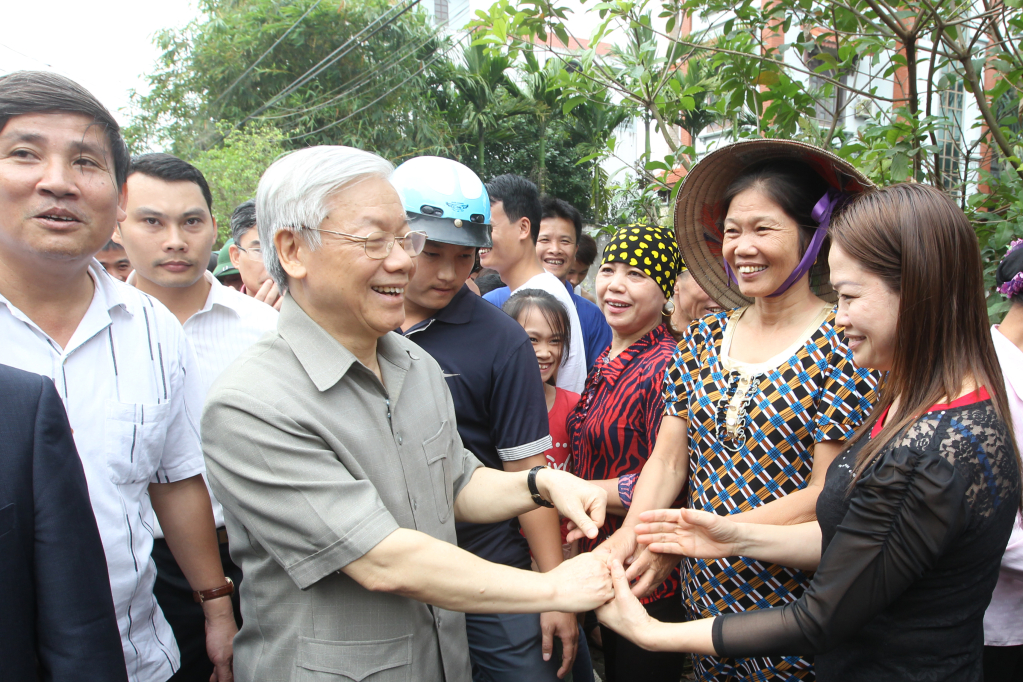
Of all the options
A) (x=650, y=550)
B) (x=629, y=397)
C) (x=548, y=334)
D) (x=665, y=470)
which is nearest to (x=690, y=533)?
(x=650, y=550)

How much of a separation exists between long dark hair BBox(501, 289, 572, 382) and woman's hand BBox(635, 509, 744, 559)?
4.63 feet

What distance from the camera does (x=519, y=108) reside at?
63.3 ft

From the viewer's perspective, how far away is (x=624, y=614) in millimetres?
1921

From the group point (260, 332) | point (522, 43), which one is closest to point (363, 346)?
point (260, 332)

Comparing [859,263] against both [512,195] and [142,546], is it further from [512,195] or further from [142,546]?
[512,195]

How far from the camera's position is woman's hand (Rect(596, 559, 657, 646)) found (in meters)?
1.89

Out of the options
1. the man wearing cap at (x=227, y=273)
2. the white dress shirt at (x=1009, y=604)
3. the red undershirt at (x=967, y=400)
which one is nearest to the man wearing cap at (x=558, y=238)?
the man wearing cap at (x=227, y=273)

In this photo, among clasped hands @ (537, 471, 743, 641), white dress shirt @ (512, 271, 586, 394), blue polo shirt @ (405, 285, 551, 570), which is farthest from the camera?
white dress shirt @ (512, 271, 586, 394)

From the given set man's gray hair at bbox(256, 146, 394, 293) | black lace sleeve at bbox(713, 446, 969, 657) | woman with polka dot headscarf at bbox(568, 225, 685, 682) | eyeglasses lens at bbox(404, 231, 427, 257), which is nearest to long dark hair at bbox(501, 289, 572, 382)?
woman with polka dot headscarf at bbox(568, 225, 685, 682)

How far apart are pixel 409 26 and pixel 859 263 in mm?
20345

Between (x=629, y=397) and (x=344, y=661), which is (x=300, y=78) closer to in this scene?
(x=629, y=397)

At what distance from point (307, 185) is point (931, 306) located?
1519mm

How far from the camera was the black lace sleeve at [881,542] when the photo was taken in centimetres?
144

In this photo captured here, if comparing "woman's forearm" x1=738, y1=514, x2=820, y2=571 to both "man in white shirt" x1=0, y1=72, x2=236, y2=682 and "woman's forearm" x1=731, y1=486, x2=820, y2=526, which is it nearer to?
"woman's forearm" x1=731, y1=486, x2=820, y2=526
